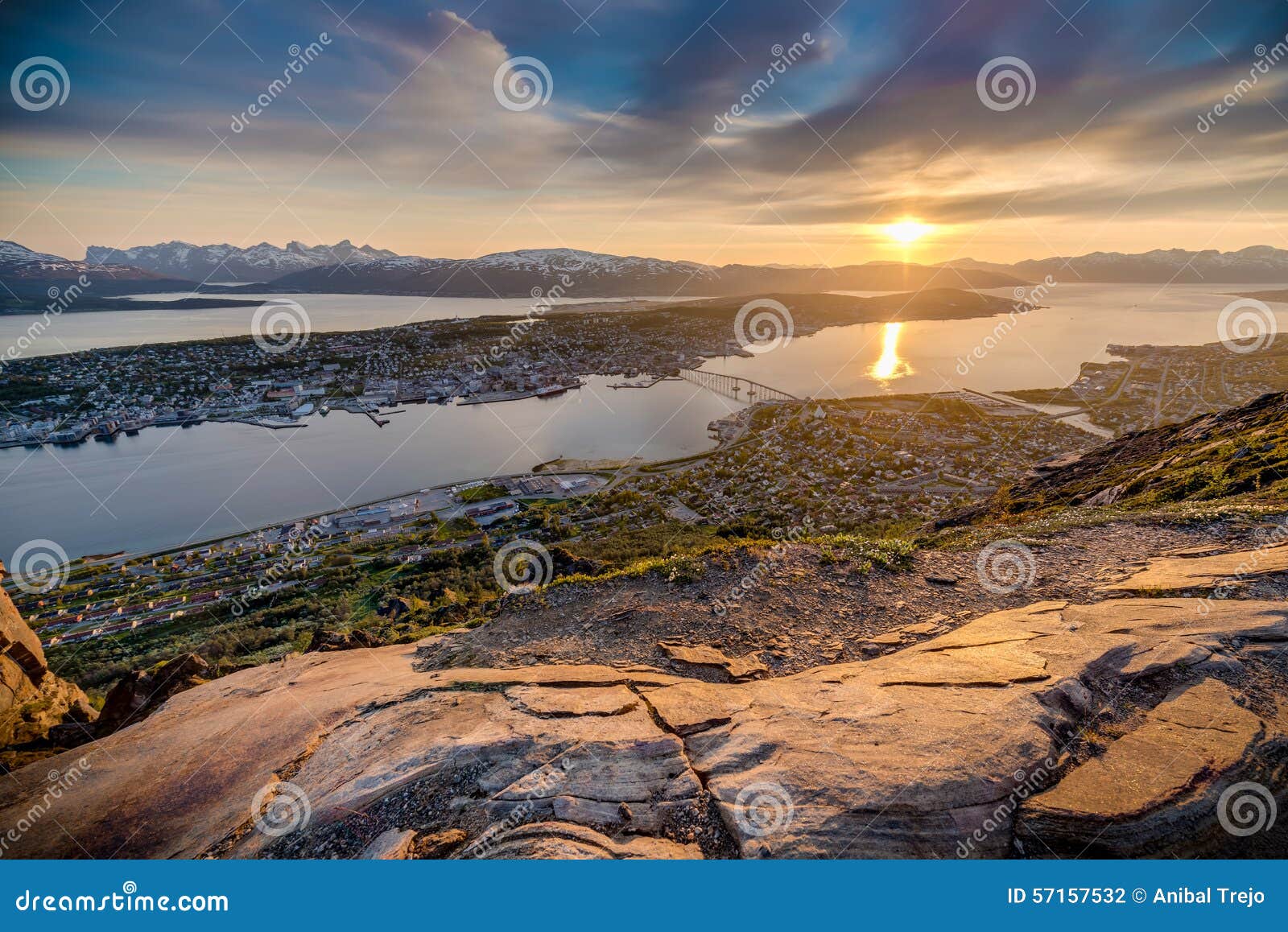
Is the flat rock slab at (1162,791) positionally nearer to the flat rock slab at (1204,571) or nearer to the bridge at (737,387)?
the flat rock slab at (1204,571)

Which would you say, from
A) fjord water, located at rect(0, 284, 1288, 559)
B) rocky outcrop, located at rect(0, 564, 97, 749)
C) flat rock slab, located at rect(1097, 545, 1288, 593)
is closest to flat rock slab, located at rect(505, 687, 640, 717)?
flat rock slab, located at rect(1097, 545, 1288, 593)

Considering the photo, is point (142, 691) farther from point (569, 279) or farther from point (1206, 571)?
point (569, 279)

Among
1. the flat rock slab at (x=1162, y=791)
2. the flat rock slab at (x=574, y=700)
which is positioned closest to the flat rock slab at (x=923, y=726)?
the flat rock slab at (x=1162, y=791)

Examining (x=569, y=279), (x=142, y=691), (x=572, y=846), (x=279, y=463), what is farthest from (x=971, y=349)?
(x=569, y=279)

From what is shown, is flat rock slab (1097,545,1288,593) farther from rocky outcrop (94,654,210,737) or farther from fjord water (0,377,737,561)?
fjord water (0,377,737,561)

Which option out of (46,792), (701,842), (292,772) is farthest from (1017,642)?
(46,792)
